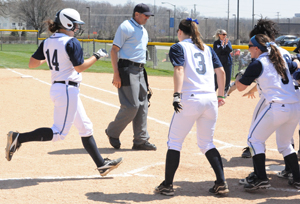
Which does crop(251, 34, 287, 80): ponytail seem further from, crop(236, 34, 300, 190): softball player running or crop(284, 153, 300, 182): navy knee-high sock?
crop(284, 153, 300, 182): navy knee-high sock

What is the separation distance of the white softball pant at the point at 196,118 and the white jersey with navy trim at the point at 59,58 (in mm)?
1304

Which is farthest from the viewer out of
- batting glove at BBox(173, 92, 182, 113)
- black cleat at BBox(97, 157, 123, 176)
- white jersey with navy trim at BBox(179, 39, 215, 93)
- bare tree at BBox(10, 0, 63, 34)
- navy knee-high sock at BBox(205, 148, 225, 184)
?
bare tree at BBox(10, 0, 63, 34)

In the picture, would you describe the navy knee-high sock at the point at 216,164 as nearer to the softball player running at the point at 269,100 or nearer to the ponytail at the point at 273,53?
the softball player running at the point at 269,100

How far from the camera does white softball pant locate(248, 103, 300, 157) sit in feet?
13.3

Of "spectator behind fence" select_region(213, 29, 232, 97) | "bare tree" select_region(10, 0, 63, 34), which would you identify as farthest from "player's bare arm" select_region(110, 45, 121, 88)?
"bare tree" select_region(10, 0, 63, 34)

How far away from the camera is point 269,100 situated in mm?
4078

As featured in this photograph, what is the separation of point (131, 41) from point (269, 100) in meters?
2.32

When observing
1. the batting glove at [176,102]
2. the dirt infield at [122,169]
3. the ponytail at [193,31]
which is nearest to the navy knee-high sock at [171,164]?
the dirt infield at [122,169]

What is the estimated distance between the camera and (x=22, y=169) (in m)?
4.93

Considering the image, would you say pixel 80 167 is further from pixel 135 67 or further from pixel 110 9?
pixel 110 9

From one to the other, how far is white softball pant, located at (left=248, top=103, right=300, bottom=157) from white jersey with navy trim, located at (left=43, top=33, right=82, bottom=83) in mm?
2083

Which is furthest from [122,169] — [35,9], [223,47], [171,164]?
[35,9]

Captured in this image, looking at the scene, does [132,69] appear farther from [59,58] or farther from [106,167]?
[106,167]

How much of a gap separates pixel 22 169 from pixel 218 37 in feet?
21.7
